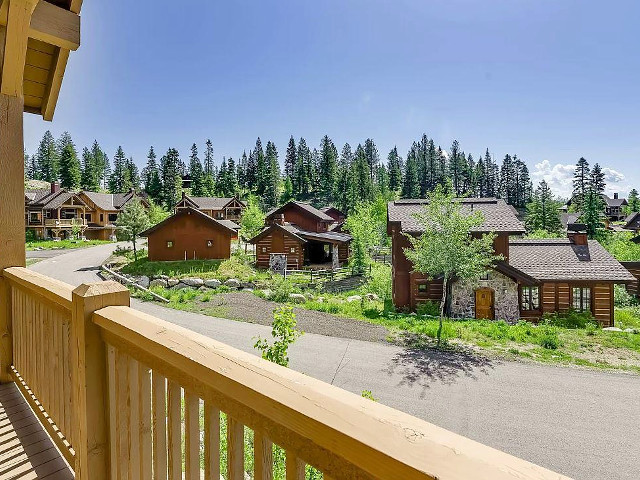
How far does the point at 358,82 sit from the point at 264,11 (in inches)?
538

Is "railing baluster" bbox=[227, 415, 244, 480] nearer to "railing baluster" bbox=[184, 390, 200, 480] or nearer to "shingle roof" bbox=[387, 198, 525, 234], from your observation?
"railing baluster" bbox=[184, 390, 200, 480]

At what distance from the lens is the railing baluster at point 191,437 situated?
1150 mm

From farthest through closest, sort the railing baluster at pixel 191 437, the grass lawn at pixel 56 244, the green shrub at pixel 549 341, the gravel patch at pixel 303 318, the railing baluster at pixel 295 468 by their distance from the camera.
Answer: the grass lawn at pixel 56 244
the gravel patch at pixel 303 318
the green shrub at pixel 549 341
the railing baluster at pixel 191 437
the railing baluster at pixel 295 468

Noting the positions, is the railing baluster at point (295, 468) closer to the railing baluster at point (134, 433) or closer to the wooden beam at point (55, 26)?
the railing baluster at point (134, 433)

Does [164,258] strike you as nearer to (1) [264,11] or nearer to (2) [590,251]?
(1) [264,11]

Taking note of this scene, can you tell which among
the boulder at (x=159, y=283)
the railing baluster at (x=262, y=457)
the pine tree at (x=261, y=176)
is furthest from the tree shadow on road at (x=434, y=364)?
the pine tree at (x=261, y=176)

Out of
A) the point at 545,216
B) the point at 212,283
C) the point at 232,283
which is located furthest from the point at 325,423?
the point at 545,216

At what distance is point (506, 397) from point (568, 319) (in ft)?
35.4

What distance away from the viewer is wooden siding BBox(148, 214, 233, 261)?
83.5 feet

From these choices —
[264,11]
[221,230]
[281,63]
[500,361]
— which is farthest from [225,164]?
[500,361]

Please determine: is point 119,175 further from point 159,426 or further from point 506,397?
point 159,426

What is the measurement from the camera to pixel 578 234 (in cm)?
1884

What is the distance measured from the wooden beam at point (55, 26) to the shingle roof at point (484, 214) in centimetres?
1442

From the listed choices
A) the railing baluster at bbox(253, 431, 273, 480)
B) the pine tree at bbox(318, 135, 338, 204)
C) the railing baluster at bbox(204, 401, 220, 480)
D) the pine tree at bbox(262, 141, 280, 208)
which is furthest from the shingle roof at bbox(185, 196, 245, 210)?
the railing baluster at bbox(253, 431, 273, 480)
